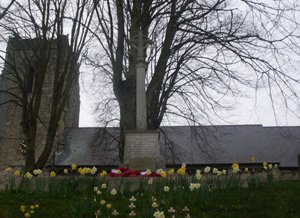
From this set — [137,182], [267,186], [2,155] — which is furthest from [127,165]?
[2,155]

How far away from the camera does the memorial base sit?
9.81 metres

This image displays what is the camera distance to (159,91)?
15.5m

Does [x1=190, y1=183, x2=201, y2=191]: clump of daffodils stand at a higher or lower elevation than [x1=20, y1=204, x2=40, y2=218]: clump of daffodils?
higher

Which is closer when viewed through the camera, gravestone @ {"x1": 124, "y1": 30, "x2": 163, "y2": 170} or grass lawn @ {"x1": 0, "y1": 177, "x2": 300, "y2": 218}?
grass lawn @ {"x1": 0, "y1": 177, "x2": 300, "y2": 218}

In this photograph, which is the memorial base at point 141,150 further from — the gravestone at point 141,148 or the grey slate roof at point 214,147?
the grey slate roof at point 214,147

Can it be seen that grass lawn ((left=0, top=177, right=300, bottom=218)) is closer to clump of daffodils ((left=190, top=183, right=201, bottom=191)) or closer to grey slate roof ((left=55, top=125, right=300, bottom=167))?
clump of daffodils ((left=190, top=183, right=201, bottom=191))

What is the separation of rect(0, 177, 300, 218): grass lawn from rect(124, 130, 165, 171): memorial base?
351cm

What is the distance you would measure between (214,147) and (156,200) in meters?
21.3

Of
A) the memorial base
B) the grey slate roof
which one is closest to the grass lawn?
the memorial base

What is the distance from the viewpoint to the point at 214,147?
2625 centimetres

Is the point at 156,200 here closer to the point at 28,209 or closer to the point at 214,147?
the point at 28,209

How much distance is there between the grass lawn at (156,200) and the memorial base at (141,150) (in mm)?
3513

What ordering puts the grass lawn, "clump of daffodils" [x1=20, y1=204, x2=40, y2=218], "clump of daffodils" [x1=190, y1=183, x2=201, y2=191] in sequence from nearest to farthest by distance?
"clump of daffodils" [x1=20, y1=204, x2=40, y2=218], the grass lawn, "clump of daffodils" [x1=190, y1=183, x2=201, y2=191]

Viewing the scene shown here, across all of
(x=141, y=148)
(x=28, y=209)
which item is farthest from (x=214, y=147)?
(x=28, y=209)
